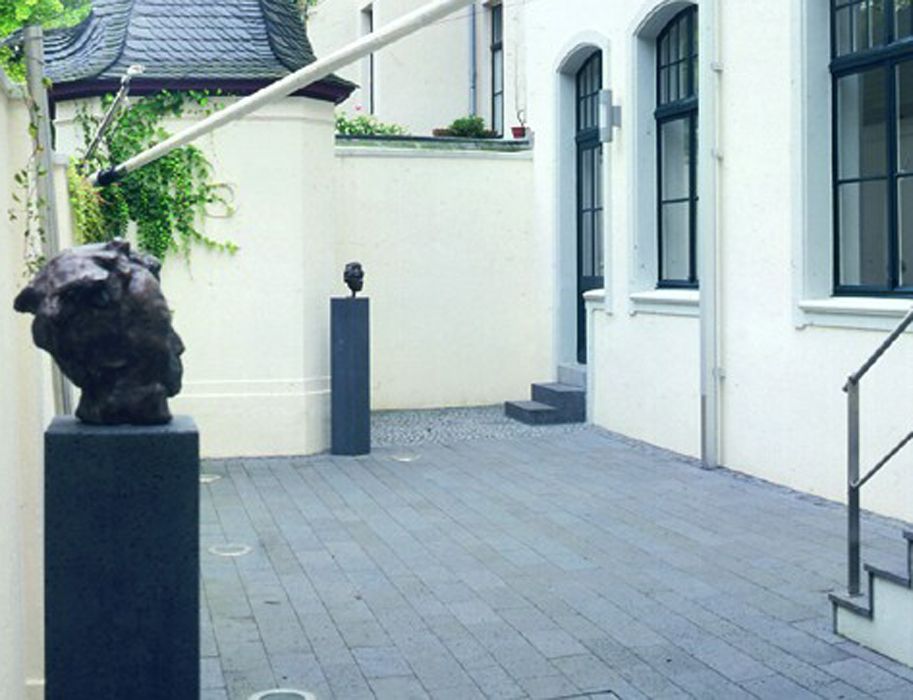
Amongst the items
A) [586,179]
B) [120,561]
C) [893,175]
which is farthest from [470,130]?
[120,561]

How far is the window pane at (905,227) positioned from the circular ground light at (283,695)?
17.8 ft

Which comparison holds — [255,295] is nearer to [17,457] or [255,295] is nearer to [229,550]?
[229,550]

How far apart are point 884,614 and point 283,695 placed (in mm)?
2549

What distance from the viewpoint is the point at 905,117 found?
9.07m

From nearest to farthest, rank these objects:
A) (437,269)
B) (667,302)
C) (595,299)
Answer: (667,302) → (595,299) → (437,269)

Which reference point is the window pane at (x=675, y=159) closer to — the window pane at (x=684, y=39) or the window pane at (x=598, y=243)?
the window pane at (x=684, y=39)

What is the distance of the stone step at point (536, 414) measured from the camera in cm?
1398

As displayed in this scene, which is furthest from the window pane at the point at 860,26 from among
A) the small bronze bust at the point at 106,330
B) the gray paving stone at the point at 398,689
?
the small bronze bust at the point at 106,330

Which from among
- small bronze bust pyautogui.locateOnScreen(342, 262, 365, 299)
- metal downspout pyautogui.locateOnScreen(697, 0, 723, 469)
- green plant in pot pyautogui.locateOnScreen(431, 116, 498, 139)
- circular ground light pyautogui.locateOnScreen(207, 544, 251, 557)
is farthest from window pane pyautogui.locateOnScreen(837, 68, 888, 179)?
green plant in pot pyautogui.locateOnScreen(431, 116, 498, 139)

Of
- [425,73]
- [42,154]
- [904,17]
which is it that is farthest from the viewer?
[425,73]

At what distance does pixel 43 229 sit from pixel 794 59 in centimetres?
610

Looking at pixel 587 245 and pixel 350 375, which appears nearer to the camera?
pixel 350 375

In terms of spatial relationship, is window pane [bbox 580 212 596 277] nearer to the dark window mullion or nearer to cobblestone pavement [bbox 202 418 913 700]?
cobblestone pavement [bbox 202 418 913 700]

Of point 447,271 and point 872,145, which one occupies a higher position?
point 872,145
